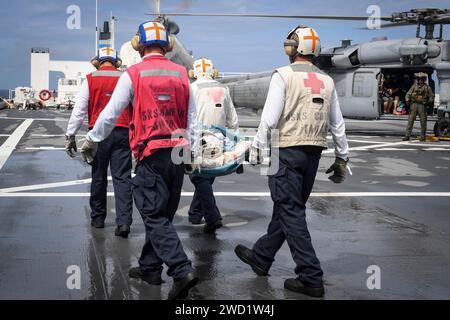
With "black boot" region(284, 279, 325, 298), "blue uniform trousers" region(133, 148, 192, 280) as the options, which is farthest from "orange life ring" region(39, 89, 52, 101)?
"black boot" region(284, 279, 325, 298)

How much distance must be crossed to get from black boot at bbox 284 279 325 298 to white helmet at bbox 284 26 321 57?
1.91 metres

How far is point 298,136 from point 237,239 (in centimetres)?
207

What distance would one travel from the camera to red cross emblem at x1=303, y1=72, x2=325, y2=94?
4.45 meters

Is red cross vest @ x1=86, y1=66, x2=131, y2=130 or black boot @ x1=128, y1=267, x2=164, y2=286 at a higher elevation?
red cross vest @ x1=86, y1=66, x2=131, y2=130

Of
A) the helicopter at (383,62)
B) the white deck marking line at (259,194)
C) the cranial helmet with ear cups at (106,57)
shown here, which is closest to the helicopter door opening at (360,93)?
the helicopter at (383,62)

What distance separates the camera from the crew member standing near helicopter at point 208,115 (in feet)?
20.8

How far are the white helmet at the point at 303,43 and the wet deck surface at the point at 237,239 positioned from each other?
1.98m

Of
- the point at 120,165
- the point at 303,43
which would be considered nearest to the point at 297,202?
the point at 303,43

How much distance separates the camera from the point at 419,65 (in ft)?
62.4

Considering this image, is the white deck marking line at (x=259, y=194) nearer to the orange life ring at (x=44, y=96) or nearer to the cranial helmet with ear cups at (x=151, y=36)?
the cranial helmet with ear cups at (x=151, y=36)

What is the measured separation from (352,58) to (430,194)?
11642 millimetres

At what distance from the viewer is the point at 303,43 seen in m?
Result: 4.54

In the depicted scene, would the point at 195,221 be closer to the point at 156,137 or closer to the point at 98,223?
the point at 98,223

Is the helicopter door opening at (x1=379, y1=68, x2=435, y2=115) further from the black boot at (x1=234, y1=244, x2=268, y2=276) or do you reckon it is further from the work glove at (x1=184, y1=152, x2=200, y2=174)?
the work glove at (x1=184, y1=152, x2=200, y2=174)
